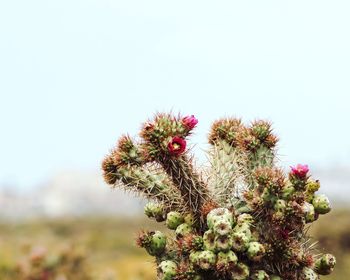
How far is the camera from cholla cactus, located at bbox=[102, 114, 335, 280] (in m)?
4.02

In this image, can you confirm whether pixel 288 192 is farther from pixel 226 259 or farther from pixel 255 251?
pixel 226 259

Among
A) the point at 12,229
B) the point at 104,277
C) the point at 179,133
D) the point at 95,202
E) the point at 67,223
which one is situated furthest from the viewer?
the point at 95,202

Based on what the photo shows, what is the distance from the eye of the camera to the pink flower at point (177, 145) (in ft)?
13.3

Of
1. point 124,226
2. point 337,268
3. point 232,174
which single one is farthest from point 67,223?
point 232,174

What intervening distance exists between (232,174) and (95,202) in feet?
438

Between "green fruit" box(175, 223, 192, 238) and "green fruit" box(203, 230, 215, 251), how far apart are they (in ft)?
0.68

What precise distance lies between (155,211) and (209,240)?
54 cm

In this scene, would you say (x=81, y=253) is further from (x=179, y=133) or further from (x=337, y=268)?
(x=179, y=133)

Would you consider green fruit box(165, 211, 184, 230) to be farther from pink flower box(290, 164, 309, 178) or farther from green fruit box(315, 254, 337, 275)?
green fruit box(315, 254, 337, 275)

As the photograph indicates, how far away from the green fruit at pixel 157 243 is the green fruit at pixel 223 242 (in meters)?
0.47

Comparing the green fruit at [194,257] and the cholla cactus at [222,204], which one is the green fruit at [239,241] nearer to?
the cholla cactus at [222,204]

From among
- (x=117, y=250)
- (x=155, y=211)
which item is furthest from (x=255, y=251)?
(x=117, y=250)

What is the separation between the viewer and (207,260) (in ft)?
13.0

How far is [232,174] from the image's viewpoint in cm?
450
